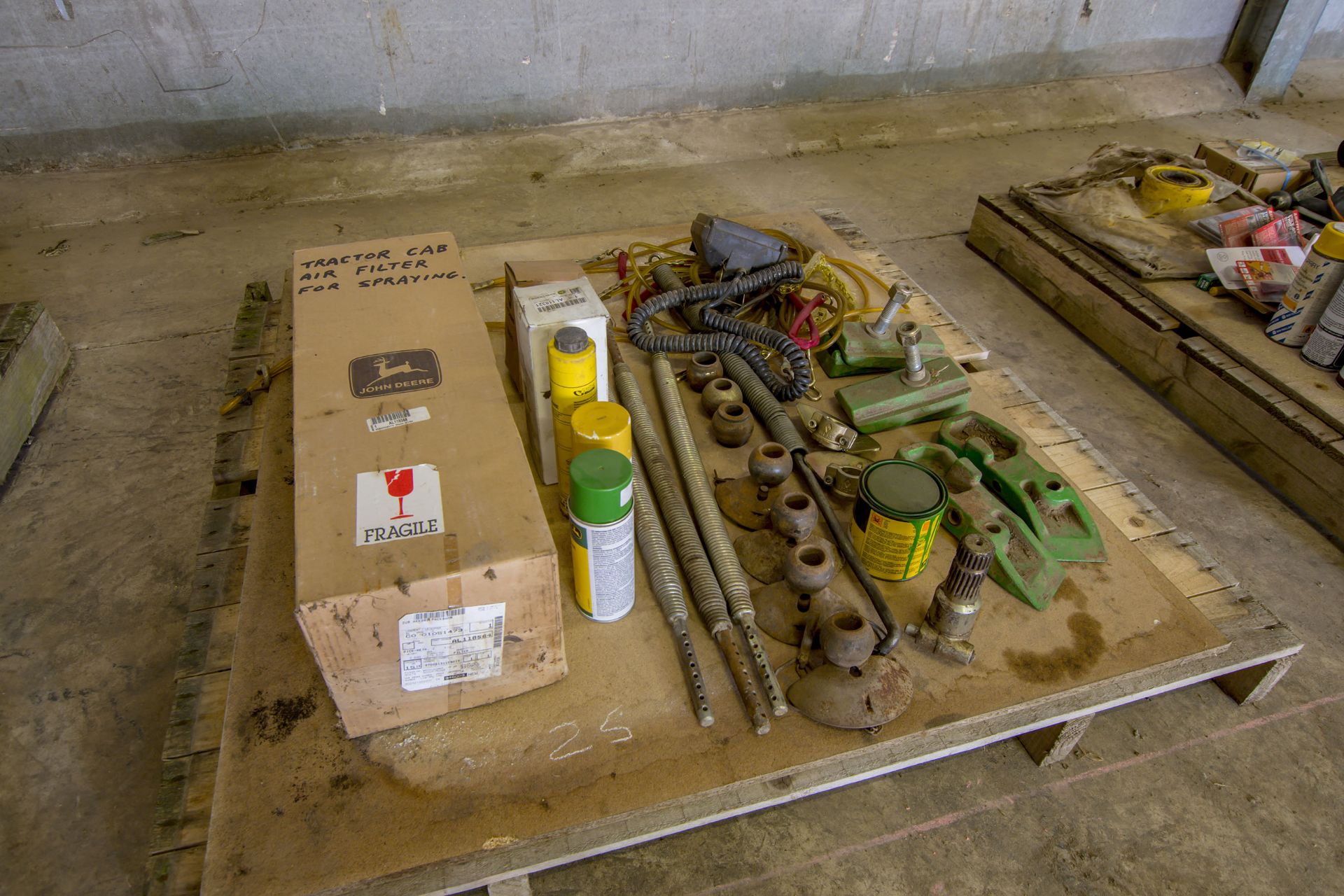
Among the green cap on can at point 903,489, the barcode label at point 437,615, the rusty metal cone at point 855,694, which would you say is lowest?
the rusty metal cone at point 855,694

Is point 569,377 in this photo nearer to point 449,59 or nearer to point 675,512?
point 675,512

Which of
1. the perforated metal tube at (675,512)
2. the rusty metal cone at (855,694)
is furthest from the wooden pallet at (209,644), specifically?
the rusty metal cone at (855,694)

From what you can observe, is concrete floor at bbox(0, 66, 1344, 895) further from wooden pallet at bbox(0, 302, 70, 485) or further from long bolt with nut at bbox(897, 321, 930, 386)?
long bolt with nut at bbox(897, 321, 930, 386)

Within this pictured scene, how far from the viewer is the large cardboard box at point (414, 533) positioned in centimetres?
98

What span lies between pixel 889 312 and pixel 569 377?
2.75 ft

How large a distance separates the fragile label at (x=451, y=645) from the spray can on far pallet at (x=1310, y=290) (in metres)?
2.05

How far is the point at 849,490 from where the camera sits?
1501 mm

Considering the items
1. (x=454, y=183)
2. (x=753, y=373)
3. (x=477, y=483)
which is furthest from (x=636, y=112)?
(x=477, y=483)

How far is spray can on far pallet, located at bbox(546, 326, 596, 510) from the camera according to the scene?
123 cm

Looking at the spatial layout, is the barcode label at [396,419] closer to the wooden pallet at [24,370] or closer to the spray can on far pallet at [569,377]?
the spray can on far pallet at [569,377]

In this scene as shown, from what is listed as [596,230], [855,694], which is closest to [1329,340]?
[855,694]

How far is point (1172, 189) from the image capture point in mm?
2518

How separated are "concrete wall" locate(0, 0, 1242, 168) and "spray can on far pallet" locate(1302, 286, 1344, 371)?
8.75 ft

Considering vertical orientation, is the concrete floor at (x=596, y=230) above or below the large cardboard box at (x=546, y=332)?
below
